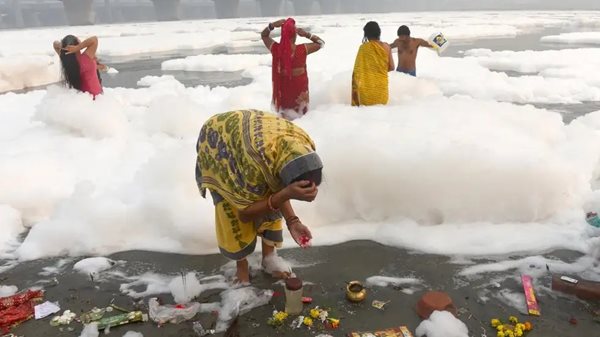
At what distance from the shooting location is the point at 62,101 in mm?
5953

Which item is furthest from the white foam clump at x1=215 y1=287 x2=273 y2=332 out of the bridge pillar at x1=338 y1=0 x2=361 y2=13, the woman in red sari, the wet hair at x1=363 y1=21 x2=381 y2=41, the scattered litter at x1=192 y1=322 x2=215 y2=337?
the bridge pillar at x1=338 y1=0 x2=361 y2=13

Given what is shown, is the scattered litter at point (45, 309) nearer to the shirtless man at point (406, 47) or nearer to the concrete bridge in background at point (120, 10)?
the shirtless man at point (406, 47)

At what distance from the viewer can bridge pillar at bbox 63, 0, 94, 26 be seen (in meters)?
48.8

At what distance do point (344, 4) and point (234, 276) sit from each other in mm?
87037

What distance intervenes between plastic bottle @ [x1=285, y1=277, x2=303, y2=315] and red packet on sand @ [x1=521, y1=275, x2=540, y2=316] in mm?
1377

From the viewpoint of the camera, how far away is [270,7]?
69312 millimetres

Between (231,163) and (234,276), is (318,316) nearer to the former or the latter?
(234,276)

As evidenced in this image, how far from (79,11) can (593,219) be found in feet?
183

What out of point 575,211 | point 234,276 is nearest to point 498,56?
point 575,211

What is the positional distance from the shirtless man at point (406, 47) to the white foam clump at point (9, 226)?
5.17 metres

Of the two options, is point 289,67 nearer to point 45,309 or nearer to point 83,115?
point 83,115

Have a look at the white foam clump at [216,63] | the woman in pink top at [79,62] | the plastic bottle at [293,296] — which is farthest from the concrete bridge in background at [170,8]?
the plastic bottle at [293,296]

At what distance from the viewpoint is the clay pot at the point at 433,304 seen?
2664 millimetres

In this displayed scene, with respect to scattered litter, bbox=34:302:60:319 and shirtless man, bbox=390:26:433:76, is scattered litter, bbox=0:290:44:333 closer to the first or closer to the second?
scattered litter, bbox=34:302:60:319
